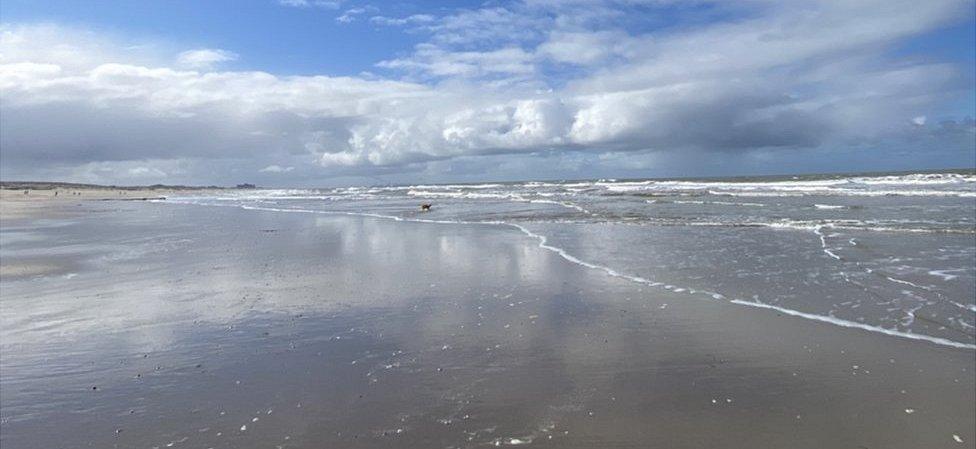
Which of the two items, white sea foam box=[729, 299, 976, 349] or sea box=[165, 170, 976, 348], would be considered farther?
sea box=[165, 170, 976, 348]

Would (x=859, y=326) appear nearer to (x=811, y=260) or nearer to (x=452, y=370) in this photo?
(x=452, y=370)

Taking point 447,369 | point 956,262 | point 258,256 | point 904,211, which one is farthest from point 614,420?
point 904,211

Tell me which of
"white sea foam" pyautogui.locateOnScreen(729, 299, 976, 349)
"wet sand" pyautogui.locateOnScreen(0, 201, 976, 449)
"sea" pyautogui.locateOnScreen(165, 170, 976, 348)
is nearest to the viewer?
"wet sand" pyautogui.locateOnScreen(0, 201, 976, 449)

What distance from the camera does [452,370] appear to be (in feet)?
21.7

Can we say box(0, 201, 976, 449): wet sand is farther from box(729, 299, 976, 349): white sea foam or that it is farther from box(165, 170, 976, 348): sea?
box(165, 170, 976, 348): sea

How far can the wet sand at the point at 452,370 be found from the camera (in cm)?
519

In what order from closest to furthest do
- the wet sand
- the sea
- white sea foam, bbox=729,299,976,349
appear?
1. the wet sand
2. white sea foam, bbox=729,299,976,349
3. the sea

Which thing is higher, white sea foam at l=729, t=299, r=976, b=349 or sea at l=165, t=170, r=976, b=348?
sea at l=165, t=170, r=976, b=348

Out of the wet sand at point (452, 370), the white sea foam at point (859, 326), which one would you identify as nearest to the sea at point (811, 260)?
the white sea foam at point (859, 326)

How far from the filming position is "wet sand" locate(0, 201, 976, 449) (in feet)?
17.0

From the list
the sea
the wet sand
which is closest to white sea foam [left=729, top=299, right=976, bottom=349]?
the sea

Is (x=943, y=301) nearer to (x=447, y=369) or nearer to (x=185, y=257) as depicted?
(x=447, y=369)

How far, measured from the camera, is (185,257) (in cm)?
1650

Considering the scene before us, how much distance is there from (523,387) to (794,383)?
9.30ft
